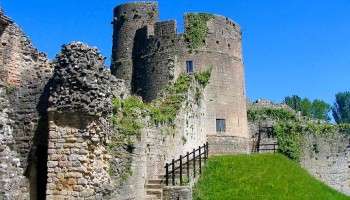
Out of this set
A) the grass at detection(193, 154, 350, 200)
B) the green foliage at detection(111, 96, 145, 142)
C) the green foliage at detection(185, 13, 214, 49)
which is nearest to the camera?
the green foliage at detection(111, 96, 145, 142)

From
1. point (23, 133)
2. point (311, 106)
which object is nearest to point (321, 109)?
point (311, 106)

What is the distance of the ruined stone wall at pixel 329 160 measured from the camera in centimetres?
3681

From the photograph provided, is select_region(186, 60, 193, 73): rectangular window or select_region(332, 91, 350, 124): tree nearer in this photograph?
select_region(186, 60, 193, 73): rectangular window

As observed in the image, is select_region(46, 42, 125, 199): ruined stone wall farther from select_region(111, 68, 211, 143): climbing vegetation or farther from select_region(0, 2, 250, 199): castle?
select_region(111, 68, 211, 143): climbing vegetation

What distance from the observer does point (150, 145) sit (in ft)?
62.7

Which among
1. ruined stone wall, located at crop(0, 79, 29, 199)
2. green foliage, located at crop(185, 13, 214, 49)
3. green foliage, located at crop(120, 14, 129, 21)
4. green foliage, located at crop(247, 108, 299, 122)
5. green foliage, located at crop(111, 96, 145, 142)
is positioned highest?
green foliage, located at crop(120, 14, 129, 21)

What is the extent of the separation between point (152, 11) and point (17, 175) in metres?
25.7

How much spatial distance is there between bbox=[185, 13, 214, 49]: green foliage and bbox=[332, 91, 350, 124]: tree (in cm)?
5796

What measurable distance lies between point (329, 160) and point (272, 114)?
6.20 meters

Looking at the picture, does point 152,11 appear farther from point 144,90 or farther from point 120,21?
point 144,90

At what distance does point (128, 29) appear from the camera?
36250mm

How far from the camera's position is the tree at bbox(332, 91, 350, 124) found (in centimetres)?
8381

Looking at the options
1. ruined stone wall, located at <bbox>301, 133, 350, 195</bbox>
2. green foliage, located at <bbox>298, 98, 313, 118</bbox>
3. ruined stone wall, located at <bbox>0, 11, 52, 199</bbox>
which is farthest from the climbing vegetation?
green foliage, located at <bbox>298, 98, 313, 118</bbox>

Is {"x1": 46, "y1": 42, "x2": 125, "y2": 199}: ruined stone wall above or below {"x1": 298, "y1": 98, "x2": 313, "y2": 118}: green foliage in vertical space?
below
